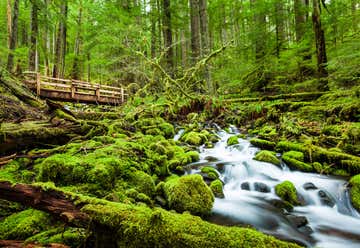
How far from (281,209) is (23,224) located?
11.7 feet

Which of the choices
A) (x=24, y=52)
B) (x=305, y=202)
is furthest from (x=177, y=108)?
(x=24, y=52)

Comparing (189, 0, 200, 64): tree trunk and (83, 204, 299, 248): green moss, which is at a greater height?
(189, 0, 200, 64): tree trunk

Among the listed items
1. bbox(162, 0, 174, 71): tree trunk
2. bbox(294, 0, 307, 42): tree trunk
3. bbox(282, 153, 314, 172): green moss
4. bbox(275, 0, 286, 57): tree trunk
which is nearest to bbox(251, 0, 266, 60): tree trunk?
bbox(275, 0, 286, 57): tree trunk

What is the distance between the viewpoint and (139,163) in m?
4.07

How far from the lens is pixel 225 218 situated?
3.35m

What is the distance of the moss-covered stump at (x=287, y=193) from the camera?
3.90 m

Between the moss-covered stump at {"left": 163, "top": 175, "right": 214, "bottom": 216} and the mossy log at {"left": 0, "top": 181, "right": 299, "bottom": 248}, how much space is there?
Result: 4.55 feet

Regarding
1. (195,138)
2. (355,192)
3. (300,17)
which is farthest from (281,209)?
(300,17)

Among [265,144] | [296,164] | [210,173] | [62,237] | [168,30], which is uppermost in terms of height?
[168,30]

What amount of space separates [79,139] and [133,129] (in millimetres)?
2001

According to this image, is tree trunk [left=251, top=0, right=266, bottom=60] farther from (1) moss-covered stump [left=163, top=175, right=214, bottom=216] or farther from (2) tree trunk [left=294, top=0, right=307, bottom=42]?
(1) moss-covered stump [left=163, top=175, right=214, bottom=216]

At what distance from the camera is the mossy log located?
1.68 metres

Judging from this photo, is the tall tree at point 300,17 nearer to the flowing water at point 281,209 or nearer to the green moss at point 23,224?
the flowing water at point 281,209

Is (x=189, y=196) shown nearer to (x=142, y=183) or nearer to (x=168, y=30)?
(x=142, y=183)
